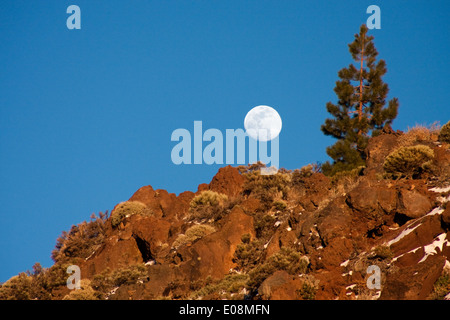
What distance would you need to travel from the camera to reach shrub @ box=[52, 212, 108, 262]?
2636 cm

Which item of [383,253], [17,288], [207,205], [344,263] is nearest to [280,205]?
[207,205]

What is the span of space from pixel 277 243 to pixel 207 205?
20.1 ft

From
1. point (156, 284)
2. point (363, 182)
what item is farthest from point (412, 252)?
point (156, 284)

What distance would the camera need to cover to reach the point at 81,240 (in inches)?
1054

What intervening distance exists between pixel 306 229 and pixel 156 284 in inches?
216

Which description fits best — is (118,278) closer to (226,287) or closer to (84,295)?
(84,295)

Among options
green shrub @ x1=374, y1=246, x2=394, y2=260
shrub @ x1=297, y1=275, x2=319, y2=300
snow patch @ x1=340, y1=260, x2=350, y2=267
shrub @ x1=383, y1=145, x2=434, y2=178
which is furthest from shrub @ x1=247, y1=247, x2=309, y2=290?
shrub @ x1=383, y1=145, x2=434, y2=178

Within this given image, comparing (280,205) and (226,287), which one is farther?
(280,205)

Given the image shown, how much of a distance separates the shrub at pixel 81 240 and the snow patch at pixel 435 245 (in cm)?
1604

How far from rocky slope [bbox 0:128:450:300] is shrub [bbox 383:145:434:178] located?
16.1 inches

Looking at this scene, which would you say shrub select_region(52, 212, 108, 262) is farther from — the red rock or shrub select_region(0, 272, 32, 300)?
the red rock

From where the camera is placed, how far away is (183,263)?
19734 millimetres

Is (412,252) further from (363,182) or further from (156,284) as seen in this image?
(156,284)

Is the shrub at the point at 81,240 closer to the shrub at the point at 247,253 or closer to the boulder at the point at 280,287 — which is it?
the shrub at the point at 247,253
